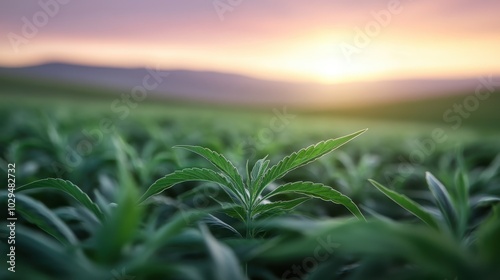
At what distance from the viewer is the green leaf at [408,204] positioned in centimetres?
99

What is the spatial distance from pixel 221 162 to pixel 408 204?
1.40 feet

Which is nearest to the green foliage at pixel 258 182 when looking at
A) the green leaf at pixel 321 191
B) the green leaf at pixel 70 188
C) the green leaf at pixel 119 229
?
the green leaf at pixel 321 191

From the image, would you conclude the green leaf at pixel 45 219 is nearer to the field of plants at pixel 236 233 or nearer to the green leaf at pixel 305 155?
the field of plants at pixel 236 233

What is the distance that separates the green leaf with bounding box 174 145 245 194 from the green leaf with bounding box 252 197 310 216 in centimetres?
6

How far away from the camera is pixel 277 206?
1.16 m

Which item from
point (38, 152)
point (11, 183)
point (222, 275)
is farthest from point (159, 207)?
point (38, 152)

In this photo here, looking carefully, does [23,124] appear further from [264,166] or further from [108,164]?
[264,166]

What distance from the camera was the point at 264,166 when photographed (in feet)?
3.99

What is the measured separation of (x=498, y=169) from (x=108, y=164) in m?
1.88

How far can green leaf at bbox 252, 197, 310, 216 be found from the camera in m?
1.16

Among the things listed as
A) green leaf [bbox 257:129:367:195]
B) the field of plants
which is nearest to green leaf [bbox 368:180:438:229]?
the field of plants

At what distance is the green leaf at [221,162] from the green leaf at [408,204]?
33 cm

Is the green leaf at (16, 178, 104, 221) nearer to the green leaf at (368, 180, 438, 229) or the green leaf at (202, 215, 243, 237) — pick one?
the green leaf at (202, 215, 243, 237)

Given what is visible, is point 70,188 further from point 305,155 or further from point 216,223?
point 305,155
